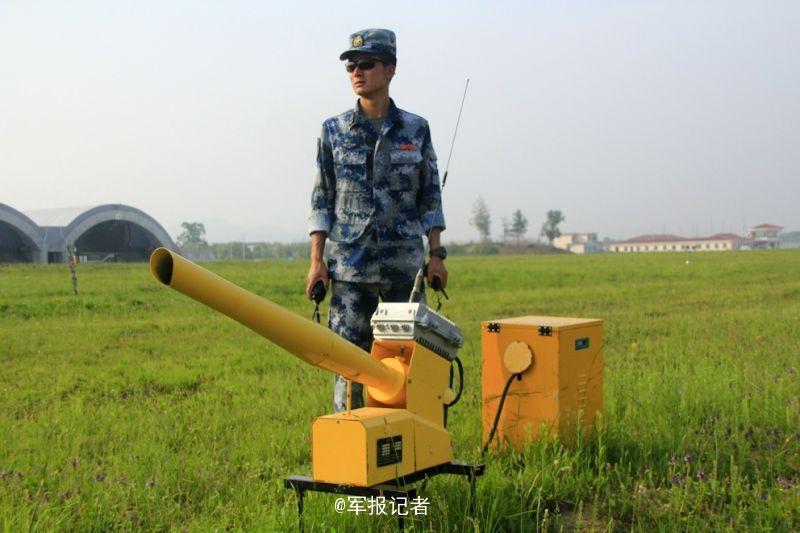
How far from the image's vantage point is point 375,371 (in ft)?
9.52

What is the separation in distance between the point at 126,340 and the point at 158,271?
27.6 feet

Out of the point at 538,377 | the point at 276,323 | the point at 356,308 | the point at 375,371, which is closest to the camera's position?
the point at 276,323

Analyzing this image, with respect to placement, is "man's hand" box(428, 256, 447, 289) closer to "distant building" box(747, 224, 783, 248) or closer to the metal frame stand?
the metal frame stand

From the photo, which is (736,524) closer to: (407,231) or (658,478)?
(658,478)

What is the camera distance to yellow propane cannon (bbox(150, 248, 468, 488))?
Answer: 95.0 inches

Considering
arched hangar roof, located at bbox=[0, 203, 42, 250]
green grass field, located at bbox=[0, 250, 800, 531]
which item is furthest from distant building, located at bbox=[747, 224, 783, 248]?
green grass field, located at bbox=[0, 250, 800, 531]

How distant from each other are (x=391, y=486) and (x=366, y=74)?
202cm

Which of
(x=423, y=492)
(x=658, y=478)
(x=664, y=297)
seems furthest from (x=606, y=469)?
(x=664, y=297)

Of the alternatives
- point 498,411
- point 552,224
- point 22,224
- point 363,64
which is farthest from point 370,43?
point 552,224

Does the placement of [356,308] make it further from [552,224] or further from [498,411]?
[552,224]

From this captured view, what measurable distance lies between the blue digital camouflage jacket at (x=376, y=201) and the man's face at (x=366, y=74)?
160mm

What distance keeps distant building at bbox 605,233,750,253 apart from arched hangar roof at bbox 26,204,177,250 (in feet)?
377

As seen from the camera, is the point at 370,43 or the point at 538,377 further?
the point at 538,377

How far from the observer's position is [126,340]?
10.2 m
